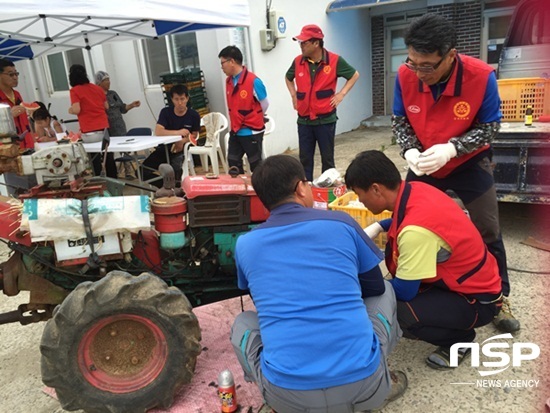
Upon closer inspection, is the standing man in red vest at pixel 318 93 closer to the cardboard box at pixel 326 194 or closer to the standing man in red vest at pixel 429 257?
the cardboard box at pixel 326 194

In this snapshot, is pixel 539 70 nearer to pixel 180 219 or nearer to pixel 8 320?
pixel 180 219

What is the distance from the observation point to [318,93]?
17.4 feet

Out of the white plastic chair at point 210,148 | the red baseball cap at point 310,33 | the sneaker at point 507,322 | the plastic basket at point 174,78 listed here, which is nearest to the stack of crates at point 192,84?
the plastic basket at point 174,78

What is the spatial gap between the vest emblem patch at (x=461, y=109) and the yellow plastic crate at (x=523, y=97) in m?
1.76

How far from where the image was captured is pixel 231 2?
606cm

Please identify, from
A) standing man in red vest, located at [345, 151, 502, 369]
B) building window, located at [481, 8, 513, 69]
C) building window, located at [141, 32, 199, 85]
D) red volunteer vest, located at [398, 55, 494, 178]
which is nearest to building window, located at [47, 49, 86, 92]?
building window, located at [141, 32, 199, 85]

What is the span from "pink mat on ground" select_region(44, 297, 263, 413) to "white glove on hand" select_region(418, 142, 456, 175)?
5.22ft

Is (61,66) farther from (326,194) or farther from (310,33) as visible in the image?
(326,194)

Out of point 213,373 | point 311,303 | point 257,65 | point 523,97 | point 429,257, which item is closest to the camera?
point 311,303

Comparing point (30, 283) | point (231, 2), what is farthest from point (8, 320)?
point (231, 2)

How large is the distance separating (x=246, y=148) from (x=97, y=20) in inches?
111

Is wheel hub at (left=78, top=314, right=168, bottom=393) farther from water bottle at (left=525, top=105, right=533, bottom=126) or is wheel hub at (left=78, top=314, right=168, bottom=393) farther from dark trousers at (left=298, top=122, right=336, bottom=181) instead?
water bottle at (left=525, top=105, right=533, bottom=126)

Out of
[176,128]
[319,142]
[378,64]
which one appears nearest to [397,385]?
[319,142]

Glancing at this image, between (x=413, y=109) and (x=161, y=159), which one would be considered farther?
(x=161, y=159)
